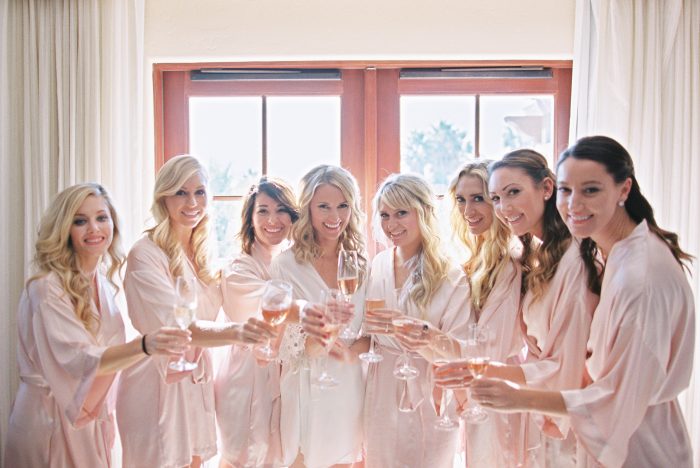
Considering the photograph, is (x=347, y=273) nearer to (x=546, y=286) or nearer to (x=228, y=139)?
(x=546, y=286)

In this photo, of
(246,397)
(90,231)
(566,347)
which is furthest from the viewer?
(246,397)

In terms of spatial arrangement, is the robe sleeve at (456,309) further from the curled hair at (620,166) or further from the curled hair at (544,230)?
the curled hair at (620,166)

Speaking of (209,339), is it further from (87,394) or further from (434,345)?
(434,345)

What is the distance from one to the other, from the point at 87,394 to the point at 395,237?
143 centimetres

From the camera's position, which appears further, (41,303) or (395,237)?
(395,237)

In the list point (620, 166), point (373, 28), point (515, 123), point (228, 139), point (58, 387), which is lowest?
point (58, 387)

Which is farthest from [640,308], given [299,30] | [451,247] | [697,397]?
[299,30]

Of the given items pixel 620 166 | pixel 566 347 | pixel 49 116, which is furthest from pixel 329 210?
pixel 49 116

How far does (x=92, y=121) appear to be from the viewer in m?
3.34

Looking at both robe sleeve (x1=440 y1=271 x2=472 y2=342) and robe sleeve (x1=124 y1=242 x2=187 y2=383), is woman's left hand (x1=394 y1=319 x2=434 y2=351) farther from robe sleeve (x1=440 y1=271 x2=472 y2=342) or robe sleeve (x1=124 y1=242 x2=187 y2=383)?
robe sleeve (x1=124 y1=242 x2=187 y2=383)

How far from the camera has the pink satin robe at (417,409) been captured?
8.64 ft

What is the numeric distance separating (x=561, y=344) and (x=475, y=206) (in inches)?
29.1

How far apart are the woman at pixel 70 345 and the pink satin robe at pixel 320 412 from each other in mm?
656

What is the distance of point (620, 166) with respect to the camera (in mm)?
1965
